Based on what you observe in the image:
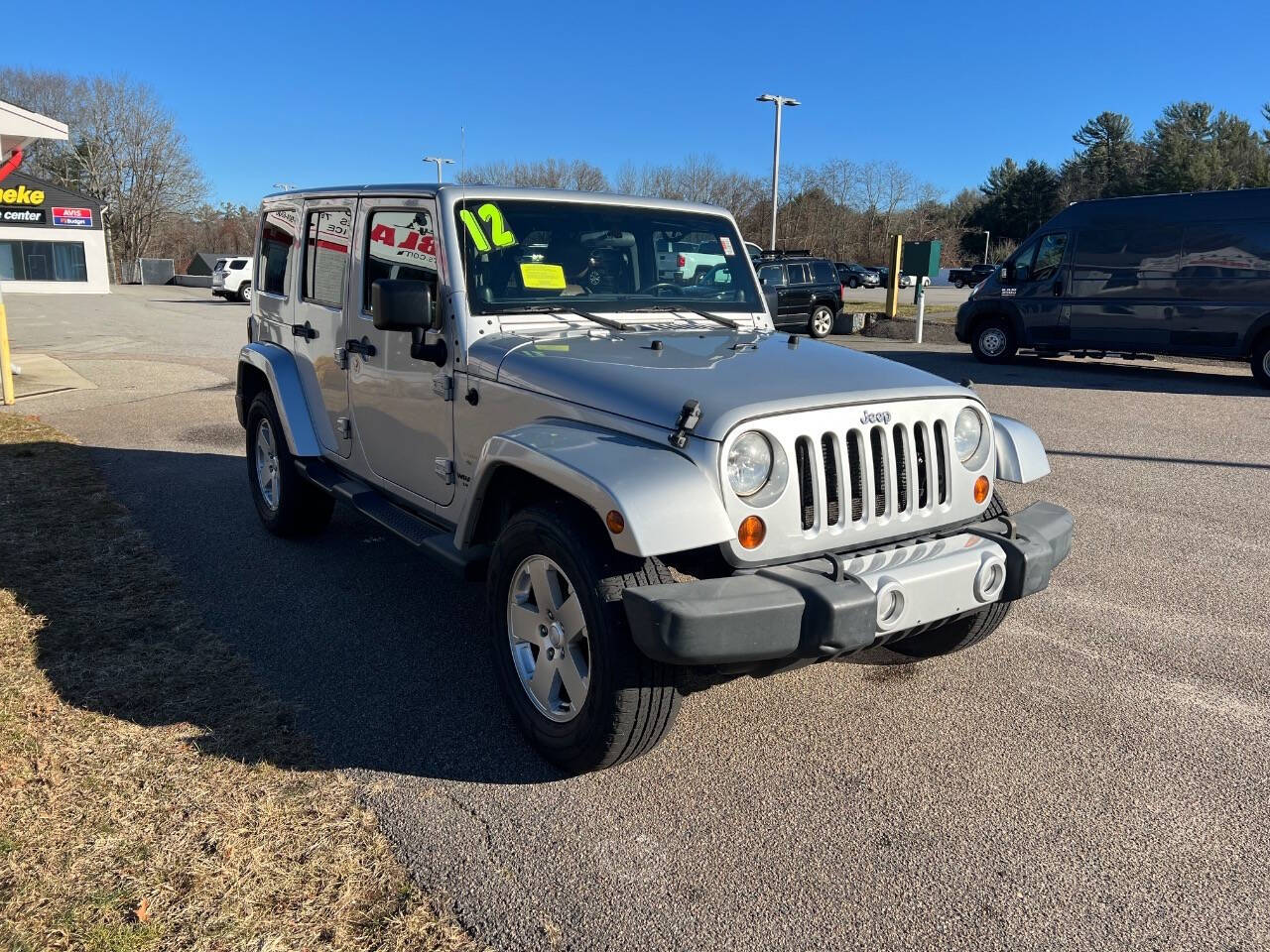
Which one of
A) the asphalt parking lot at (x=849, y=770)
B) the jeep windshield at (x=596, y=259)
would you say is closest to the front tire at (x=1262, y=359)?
the asphalt parking lot at (x=849, y=770)

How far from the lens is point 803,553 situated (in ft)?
10.0

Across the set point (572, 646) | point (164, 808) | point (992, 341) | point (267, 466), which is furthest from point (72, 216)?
point (572, 646)

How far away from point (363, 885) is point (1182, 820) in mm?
2511

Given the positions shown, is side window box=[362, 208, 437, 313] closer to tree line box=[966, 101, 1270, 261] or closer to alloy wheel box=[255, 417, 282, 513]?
alloy wheel box=[255, 417, 282, 513]

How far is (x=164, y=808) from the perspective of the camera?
120 inches

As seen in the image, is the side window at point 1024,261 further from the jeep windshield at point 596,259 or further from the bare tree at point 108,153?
the bare tree at point 108,153

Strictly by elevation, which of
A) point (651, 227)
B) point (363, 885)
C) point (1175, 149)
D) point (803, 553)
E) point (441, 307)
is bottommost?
point (363, 885)

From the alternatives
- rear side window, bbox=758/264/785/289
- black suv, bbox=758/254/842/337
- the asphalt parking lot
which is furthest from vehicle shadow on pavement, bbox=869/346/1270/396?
the asphalt parking lot

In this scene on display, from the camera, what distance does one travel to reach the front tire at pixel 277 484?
5627 millimetres

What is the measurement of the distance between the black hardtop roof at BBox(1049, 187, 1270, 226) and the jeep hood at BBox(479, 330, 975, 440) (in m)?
11.5

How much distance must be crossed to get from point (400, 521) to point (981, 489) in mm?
2472

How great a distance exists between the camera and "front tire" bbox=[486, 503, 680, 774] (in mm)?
2945

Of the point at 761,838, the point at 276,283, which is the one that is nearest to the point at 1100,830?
the point at 761,838

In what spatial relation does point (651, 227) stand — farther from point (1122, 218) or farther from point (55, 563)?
point (1122, 218)
